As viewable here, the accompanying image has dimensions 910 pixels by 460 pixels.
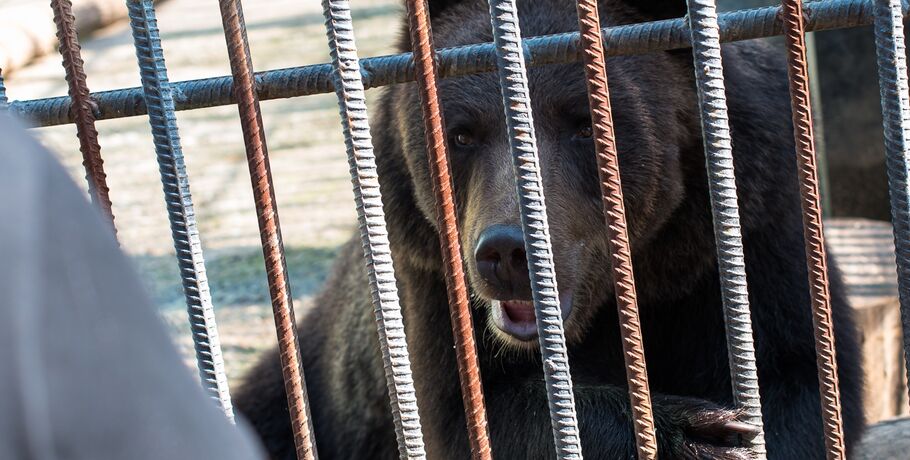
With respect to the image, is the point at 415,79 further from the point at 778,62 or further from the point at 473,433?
the point at 778,62

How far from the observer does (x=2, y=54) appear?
10484mm

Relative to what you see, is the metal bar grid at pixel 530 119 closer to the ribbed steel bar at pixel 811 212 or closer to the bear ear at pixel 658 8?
the ribbed steel bar at pixel 811 212

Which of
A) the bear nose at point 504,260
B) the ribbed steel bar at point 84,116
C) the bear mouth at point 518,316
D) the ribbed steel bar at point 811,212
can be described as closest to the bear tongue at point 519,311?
the bear mouth at point 518,316

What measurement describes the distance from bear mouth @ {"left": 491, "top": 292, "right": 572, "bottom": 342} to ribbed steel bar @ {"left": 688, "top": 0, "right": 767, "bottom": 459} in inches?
35.0

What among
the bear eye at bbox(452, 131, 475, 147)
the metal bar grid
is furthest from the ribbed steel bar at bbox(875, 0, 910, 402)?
the bear eye at bbox(452, 131, 475, 147)

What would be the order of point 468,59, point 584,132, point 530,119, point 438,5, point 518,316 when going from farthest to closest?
point 438,5 → point 584,132 → point 518,316 → point 468,59 → point 530,119

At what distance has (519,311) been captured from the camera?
10.00 feet

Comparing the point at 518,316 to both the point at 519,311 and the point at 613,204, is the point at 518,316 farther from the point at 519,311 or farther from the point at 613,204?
the point at 613,204

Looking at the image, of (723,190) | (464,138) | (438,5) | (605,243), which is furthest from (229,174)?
(723,190)

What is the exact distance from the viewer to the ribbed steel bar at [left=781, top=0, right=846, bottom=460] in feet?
6.40

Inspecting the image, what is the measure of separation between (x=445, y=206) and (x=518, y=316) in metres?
1.11

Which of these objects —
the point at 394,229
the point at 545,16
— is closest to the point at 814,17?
the point at 545,16

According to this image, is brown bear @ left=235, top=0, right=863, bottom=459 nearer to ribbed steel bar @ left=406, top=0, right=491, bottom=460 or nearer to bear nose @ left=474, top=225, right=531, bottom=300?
bear nose @ left=474, top=225, right=531, bottom=300

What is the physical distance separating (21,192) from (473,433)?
4.53 feet
